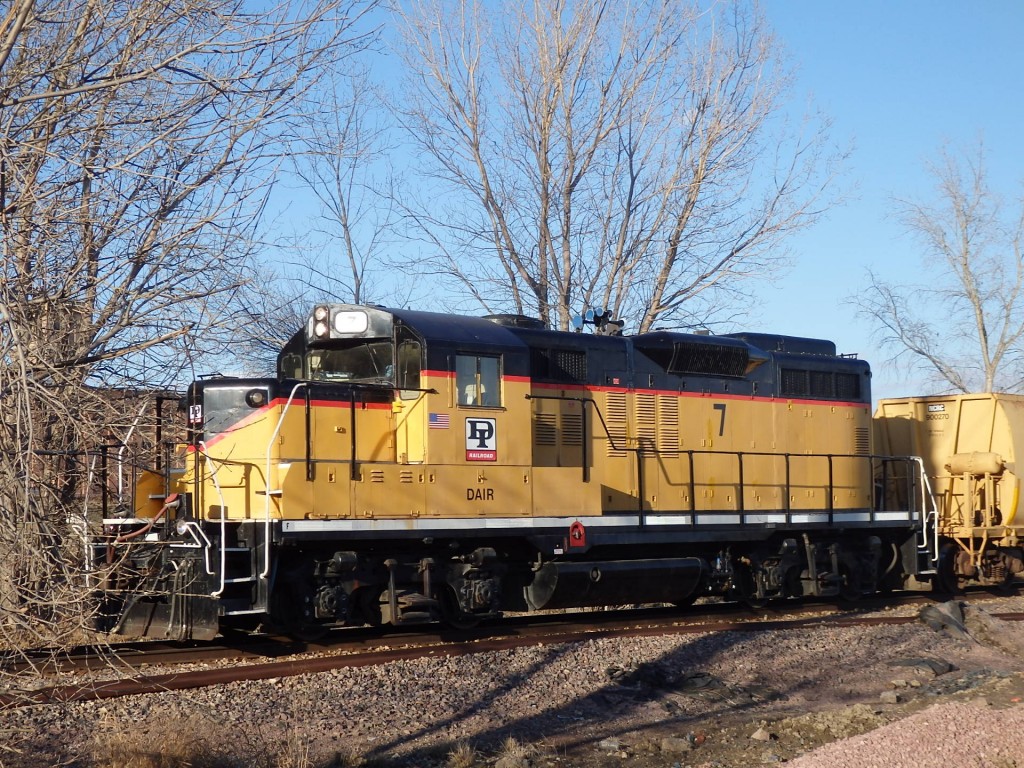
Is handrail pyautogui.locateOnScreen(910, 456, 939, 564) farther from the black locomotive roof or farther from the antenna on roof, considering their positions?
the black locomotive roof

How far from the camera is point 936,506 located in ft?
52.9

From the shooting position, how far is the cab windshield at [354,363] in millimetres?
11086

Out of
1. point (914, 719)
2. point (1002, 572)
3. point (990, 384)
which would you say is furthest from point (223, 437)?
point (990, 384)

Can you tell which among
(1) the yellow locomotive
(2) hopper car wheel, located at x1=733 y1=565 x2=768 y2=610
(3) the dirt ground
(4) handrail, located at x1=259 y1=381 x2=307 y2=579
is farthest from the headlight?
(2) hopper car wheel, located at x1=733 y1=565 x2=768 y2=610

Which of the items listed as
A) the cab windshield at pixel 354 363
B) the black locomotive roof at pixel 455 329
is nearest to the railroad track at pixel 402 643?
the cab windshield at pixel 354 363

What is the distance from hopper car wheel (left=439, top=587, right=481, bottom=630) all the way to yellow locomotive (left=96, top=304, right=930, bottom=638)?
21 millimetres

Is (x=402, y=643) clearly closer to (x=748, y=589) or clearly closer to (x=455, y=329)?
(x=455, y=329)

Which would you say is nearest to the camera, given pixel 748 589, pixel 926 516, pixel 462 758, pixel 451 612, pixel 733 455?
pixel 462 758

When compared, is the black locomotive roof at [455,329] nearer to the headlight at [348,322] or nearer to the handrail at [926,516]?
the headlight at [348,322]

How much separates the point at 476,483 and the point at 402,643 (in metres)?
1.77

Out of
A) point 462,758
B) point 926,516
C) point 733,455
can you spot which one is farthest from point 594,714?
point 926,516

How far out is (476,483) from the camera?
1101 centimetres

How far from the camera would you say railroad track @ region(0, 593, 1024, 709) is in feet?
27.5

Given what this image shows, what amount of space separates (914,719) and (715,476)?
6.02 meters
